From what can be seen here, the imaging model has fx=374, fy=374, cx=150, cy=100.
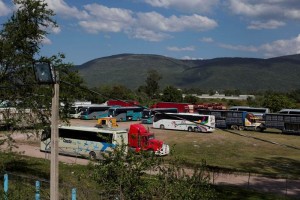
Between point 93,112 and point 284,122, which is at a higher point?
point 93,112

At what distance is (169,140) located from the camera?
44.8 m

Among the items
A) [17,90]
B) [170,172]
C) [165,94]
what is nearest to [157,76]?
[165,94]

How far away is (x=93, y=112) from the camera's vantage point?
70.5 metres

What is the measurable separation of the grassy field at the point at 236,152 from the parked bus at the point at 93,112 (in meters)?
22.0

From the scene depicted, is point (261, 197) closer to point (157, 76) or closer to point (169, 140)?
point (169, 140)

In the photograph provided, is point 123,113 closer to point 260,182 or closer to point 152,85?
point 260,182

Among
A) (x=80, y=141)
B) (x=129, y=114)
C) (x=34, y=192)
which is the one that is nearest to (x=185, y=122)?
(x=129, y=114)

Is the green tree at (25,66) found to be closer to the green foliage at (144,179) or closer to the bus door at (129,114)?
the green foliage at (144,179)

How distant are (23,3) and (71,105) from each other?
5.67 m

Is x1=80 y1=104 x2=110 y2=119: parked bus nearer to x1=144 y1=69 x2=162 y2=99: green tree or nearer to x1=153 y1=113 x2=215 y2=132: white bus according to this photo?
x1=153 y1=113 x2=215 y2=132: white bus

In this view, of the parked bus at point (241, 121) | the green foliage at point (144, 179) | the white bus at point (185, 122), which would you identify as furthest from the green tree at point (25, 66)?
the parked bus at point (241, 121)


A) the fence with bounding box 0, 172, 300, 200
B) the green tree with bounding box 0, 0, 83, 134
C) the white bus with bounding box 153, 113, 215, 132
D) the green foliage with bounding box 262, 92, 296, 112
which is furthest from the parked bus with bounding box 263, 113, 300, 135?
the green tree with bounding box 0, 0, 83, 134

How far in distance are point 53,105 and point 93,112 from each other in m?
62.7

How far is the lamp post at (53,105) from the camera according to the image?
812 cm
